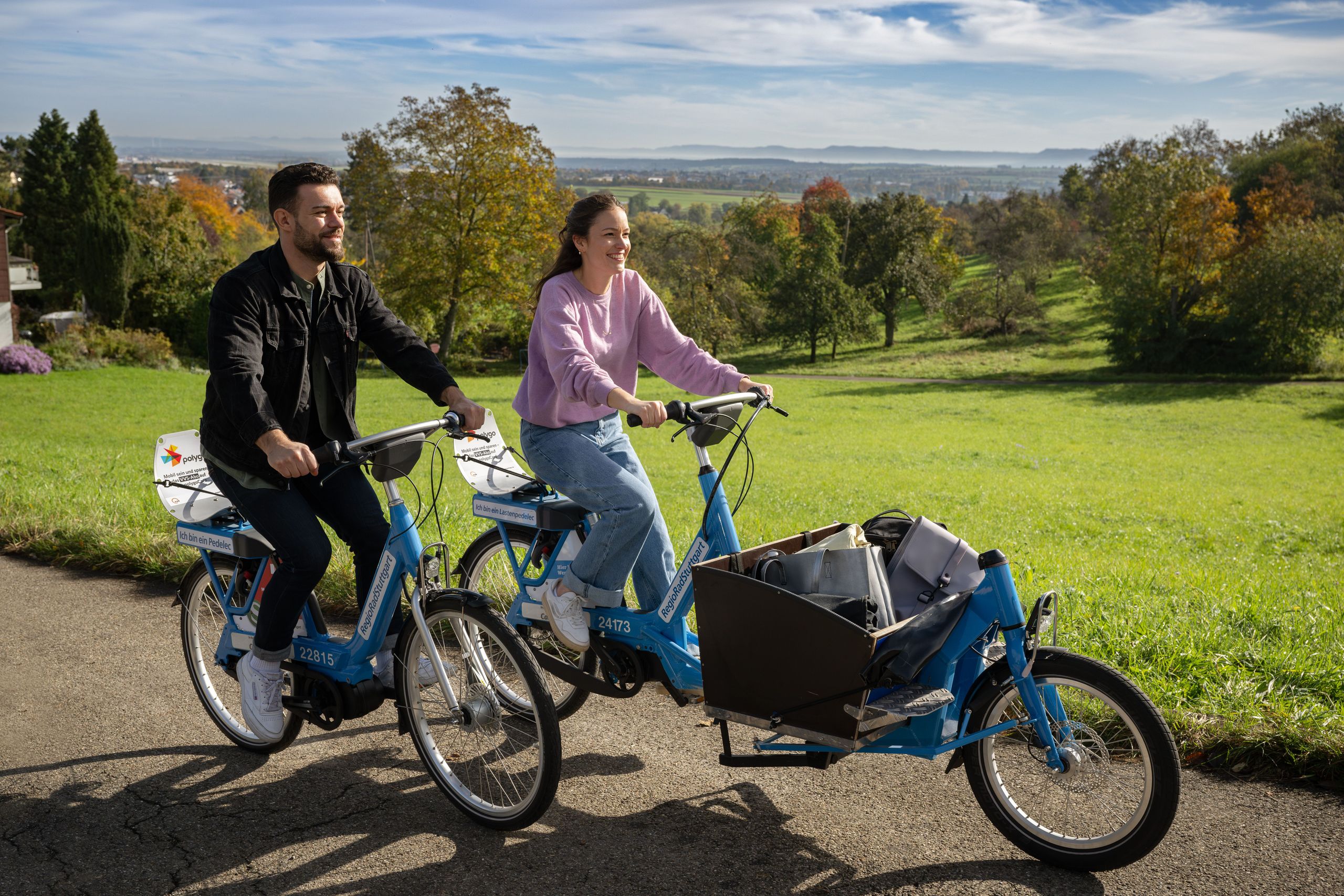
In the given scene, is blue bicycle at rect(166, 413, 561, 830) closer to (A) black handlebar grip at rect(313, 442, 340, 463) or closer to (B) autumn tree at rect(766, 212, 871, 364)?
(A) black handlebar grip at rect(313, 442, 340, 463)

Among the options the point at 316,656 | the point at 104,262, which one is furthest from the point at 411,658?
the point at 104,262

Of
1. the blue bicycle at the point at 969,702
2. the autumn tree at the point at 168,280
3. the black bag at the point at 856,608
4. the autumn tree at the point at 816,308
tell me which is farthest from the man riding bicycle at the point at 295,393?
the autumn tree at the point at 168,280

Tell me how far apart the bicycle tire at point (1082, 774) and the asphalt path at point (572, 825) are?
8 centimetres

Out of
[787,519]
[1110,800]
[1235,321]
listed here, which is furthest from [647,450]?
[1235,321]

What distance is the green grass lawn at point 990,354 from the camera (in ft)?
137

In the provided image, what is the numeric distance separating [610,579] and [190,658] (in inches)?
74.4

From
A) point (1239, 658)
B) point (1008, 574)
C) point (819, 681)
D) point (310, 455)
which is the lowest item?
point (1239, 658)

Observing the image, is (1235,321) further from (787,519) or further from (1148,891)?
(1148,891)

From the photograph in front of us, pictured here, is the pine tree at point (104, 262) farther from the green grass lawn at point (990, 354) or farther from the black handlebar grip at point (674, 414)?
the black handlebar grip at point (674, 414)

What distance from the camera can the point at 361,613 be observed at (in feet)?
11.8

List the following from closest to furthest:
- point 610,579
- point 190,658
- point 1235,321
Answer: point 610,579 < point 190,658 < point 1235,321

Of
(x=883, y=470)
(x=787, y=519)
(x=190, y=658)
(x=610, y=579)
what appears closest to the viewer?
(x=610, y=579)

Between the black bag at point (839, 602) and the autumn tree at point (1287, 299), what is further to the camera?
the autumn tree at point (1287, 299)

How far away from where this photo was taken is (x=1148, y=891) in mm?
2785
